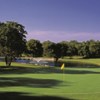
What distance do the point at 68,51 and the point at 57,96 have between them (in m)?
115

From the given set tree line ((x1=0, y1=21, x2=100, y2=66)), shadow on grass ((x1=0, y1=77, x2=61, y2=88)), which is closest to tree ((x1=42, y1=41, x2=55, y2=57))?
tree line ((x1=0, y1=21, x2=100, y2=66))

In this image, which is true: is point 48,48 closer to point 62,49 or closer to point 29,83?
point 62,49

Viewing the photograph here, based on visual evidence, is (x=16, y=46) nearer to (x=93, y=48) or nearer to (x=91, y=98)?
(x=91, y=98)

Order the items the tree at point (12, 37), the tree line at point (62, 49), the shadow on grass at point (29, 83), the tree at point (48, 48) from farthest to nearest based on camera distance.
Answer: the tree line at point (62, 49) < the tree at point (48, 48) < the tree at point (12, 37) < the shadow on grass at point (29, 83)

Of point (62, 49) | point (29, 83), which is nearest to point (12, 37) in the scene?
point (29, 83)

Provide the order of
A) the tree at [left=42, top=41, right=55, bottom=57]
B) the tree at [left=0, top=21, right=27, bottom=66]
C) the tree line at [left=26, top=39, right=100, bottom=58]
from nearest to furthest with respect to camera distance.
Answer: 1. the tree at [left=0, top=21, right=27, bottom=66]
2. the tree at [left=42, top=41, right=55, bottom=57]
3. the tree line at [left=26, top=39, right=100, bottom=58]

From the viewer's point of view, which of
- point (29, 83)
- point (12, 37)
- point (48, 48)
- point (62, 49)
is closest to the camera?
point (29, 83)

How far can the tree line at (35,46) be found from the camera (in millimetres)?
62062

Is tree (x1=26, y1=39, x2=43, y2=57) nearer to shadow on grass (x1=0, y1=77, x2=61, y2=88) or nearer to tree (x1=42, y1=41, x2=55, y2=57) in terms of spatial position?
tree (x1=42, y1=41, x2=55, y2=57)

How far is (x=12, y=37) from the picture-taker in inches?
2445

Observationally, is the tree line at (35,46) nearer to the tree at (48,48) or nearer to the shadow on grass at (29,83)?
the tree at (48,48)

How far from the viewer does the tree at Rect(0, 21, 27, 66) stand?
61781 millimetres

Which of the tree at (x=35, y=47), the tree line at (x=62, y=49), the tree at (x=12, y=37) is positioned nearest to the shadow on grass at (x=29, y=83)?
the tree at (x=12, y=37)

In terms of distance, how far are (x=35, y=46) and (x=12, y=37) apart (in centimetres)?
6892
